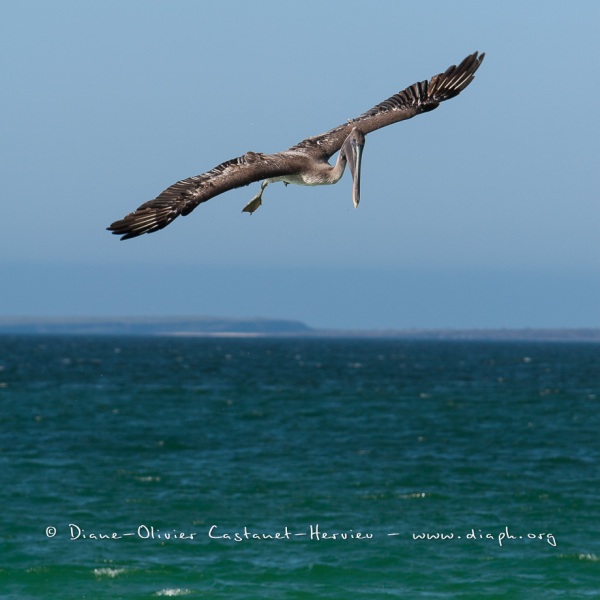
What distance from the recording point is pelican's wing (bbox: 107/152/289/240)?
13477 mm

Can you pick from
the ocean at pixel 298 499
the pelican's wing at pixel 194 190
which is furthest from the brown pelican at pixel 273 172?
the ocean at pixel 298 499

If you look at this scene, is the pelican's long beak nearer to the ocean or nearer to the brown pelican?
the brown pelican

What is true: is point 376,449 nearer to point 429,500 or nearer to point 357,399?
point 429,500

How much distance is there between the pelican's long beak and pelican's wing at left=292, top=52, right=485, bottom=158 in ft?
3.12

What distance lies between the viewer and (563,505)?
38844 millimetres

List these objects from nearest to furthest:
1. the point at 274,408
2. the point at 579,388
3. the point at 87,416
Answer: the point at 87,416, the point at 274,408, the point at 579,388

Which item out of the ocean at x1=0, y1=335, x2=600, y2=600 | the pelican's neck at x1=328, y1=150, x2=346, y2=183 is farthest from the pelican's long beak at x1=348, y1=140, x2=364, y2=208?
the ocean at x1=0, y1=335, x2=600, y2=600

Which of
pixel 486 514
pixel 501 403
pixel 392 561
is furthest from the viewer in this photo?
pixel 501 403

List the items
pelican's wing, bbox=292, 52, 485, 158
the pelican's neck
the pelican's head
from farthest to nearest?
pelican's wing, bbox=292, 52, 485, 158 → the pelican's neck → the pelican's head

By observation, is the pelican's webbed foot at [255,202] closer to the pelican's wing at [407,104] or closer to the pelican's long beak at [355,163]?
the pelican's wing at [407,104]

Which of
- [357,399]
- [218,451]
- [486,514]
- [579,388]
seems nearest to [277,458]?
[218,451]

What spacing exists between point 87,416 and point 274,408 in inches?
505

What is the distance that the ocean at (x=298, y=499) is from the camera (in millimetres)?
28312

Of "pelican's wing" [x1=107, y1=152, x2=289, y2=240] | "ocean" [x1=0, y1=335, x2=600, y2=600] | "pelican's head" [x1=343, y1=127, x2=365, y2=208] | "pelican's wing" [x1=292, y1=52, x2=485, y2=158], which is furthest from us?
"ocean" [x1=0, y1=335, x2=600, y2=600]
